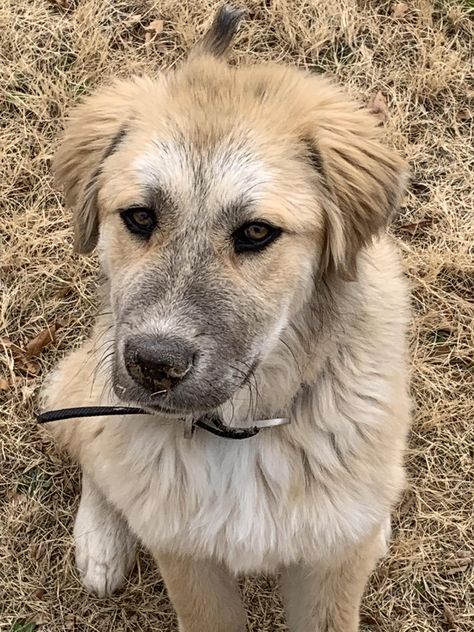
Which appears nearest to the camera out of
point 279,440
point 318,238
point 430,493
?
point 318,238

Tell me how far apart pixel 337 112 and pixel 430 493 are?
1.81m

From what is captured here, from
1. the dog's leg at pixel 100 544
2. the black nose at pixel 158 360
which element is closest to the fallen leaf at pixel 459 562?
the dog's leg at pixel 100 544

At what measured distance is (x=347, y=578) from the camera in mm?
3037

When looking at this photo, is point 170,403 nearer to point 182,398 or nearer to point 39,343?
point 182,398

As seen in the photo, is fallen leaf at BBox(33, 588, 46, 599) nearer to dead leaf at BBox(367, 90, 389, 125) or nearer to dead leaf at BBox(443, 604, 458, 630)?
dead leaf at BBox(443, 604, 458, 630)

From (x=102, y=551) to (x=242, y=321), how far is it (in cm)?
159

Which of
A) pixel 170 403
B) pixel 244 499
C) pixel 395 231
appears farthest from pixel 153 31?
pixel 170 403

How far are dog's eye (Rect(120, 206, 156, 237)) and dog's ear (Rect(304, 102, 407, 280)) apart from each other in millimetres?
442

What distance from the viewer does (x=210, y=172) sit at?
2318 mm

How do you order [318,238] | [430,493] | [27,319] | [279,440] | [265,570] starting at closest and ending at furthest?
1. [318,238]
2. [279,440]
3. [265,570]
4. [430,493]
5. [27,319]

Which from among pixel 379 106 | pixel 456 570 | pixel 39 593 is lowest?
pixel 39 593

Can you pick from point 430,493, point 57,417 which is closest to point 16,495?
point 57,417

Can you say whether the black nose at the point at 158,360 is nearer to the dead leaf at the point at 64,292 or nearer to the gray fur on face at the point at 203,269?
the gray fur on face at the point at 203,269

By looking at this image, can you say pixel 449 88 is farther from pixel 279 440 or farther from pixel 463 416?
pixel 279 440
